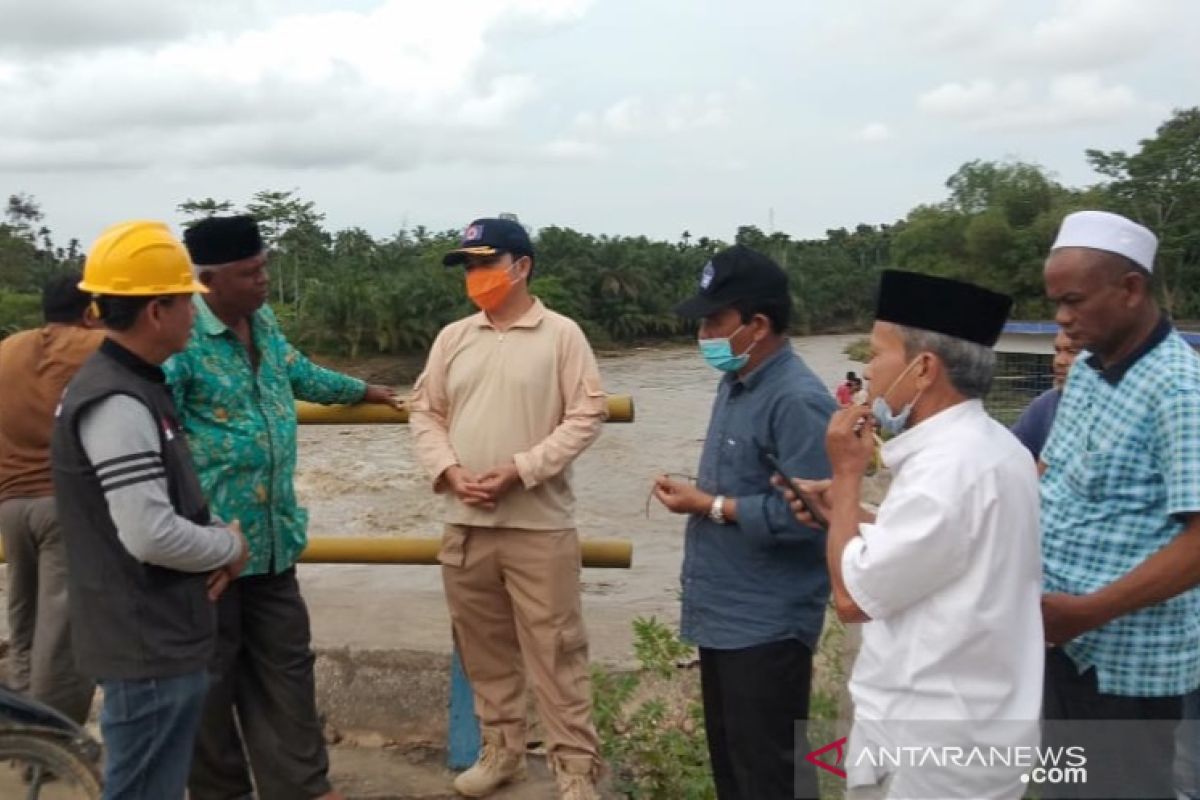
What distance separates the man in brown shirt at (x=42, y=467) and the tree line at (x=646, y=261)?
77.1ft

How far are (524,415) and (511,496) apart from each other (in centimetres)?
24

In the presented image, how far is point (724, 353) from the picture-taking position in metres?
2.99

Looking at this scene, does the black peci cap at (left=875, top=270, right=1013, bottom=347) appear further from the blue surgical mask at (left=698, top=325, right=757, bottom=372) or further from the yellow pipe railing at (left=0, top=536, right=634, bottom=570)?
the yellow pipe railing at (left=0, top=536, right=634, bottom=570)

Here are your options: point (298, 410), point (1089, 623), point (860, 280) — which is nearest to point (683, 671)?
point (298, 410)

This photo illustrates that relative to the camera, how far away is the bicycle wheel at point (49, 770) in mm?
2920

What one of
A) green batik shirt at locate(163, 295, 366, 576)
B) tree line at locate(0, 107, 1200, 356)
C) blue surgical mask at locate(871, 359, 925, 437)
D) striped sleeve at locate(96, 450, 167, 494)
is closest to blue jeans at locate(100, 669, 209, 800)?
striped sleeve at locate(96, 450, 167, 494)

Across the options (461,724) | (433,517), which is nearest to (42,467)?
(461,724)

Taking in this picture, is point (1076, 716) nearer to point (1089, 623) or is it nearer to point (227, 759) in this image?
point (1089, 623)

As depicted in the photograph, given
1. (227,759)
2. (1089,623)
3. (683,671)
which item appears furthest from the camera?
(683,671)

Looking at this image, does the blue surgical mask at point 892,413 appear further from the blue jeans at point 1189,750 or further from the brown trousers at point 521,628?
the brown trousers at point 521,628

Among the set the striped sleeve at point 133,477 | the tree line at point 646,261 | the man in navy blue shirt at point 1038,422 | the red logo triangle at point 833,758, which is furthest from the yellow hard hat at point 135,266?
the tree line at point 646,261

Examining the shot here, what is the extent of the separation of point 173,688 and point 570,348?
58.8 inches

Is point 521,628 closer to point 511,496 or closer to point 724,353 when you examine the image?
point 511,496

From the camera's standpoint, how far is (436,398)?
3670 millimetres
